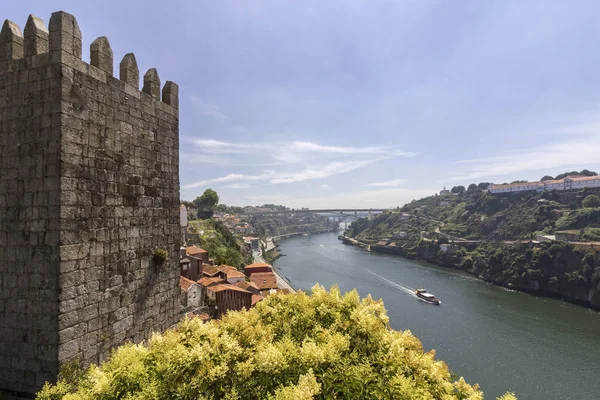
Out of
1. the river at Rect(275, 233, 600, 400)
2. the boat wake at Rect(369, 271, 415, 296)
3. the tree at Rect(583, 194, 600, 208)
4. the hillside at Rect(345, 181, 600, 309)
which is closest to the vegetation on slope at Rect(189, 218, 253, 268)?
the river at Rect(275, 233, 600, 400)

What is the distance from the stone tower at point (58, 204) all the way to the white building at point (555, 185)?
105 meters

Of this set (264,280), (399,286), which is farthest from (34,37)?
(399,286)

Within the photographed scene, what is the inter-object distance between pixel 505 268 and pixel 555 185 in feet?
166

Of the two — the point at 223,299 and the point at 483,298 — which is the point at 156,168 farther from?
the point at 483,298

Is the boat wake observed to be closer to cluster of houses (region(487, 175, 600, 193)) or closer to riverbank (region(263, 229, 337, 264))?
riverbank (region(263, 229, 337, 264))

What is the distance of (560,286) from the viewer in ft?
148

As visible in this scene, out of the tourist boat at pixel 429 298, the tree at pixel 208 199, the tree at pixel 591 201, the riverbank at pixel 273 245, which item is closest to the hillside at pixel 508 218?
the tree at pixel 591 201

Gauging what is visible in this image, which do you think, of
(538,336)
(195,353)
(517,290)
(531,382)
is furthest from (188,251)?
(517,290)

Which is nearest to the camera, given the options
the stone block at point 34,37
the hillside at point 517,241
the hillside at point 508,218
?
the stone block at point 34,37

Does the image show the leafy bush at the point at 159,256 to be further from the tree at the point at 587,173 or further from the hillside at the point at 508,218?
the tree at the point at 587,173

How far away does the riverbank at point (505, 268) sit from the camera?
42.8 meters

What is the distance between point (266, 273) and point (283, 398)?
101 ft

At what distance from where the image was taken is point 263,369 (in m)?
3.89

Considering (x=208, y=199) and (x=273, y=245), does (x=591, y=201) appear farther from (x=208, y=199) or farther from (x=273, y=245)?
(x=208, y=199)
